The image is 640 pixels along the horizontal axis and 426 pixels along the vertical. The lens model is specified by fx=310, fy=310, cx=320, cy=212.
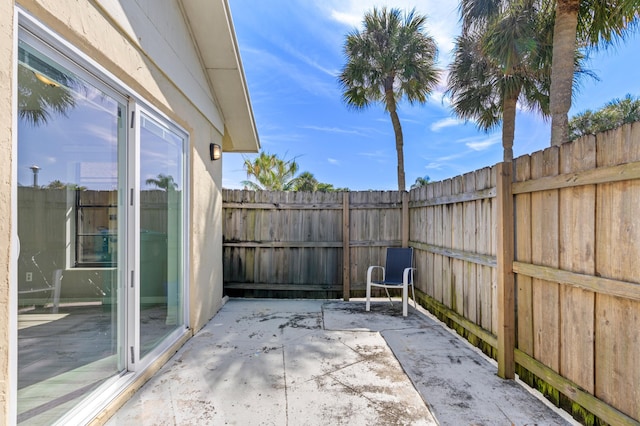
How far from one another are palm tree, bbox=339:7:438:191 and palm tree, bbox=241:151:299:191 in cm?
834

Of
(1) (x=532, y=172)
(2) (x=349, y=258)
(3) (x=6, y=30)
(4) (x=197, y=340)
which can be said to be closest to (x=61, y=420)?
(4) (x=197, y=340)

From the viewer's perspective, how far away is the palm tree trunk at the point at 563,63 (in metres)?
4.23

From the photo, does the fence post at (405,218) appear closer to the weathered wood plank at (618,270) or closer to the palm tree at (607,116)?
the weathered wood plank at (618,270)

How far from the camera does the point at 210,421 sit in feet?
6.60

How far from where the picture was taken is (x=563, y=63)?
171 inches

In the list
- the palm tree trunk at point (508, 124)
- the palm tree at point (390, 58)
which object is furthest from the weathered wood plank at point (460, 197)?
the palm tree at point (390, 58)

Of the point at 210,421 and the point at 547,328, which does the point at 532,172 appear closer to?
the point at 547,328

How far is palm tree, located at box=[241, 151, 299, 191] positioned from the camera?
17000 mm

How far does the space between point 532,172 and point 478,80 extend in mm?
7213

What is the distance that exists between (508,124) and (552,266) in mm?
7250

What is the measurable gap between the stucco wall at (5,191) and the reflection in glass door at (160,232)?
1171 mm

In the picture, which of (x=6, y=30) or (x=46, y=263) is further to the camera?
(x=46, y=263)

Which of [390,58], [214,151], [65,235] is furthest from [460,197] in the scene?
[390,58]

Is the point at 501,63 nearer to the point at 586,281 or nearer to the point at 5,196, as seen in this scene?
the point at 586,281
